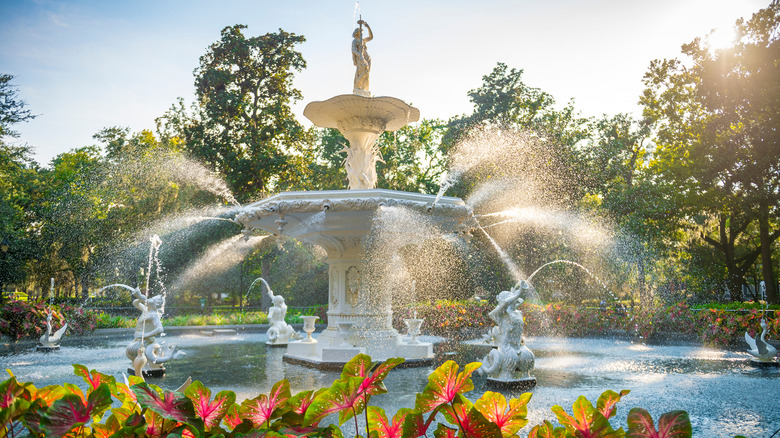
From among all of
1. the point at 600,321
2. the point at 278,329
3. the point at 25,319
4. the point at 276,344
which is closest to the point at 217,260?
the point at 25,319

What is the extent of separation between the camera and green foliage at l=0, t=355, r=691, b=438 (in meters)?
1.25

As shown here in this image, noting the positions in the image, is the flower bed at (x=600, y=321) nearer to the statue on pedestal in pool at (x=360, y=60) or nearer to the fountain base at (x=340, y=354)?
the fountain base at (x=340, y=354)

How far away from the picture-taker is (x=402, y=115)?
11062mm

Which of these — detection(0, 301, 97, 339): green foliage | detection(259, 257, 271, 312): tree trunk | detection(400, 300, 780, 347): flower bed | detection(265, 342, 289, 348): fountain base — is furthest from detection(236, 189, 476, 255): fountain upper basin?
detection(259, 257, 271, 312): tree trunk

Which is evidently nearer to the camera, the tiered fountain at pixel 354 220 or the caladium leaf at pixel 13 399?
the caladium leaf at pixel 13 399

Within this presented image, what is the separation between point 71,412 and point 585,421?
4.05 feet

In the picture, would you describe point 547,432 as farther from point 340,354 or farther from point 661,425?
point 340,354

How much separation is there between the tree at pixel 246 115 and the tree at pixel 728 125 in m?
17.9

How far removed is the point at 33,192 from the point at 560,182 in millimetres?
32083

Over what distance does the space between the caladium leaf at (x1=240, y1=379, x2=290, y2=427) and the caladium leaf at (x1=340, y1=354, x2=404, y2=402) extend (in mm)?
181

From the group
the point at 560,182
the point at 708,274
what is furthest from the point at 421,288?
the point at 708,274

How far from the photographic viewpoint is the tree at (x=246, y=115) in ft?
84.0

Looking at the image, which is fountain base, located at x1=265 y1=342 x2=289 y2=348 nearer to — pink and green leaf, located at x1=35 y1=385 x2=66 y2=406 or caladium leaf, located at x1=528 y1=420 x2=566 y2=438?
pink and green leaf, located at x1=35 y1=385 x2=66 y2=406

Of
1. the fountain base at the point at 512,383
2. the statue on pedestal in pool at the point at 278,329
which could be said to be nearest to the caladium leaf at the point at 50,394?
the fountain base at the point at 512,383
